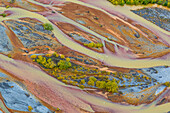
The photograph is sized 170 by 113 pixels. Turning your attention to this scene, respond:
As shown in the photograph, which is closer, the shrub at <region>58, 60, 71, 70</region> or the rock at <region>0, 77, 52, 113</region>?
the rock at <region>0, 77, 52, 113</region>

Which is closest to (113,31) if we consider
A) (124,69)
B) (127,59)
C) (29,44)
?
(127,59)

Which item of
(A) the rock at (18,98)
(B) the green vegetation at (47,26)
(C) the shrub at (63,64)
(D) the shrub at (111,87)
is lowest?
(A) the rock at (18,98)

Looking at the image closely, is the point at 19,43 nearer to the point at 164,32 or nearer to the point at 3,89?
the point at 3,89

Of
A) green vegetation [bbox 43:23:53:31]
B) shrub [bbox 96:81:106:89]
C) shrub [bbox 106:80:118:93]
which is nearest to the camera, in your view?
shrub [bbox 106:80:118:93]

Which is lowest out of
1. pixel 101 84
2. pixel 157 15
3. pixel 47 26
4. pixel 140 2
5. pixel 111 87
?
pixel 111 87

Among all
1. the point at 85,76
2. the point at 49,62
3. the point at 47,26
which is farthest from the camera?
the point at 47,26

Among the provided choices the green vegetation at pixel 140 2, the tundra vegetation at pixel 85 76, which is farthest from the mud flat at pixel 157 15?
the tundra vegetation at pixel 85 76

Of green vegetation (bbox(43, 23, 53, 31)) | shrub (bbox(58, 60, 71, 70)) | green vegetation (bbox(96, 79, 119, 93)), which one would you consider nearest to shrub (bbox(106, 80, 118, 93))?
green vegetation (bbox(96, 79, 119, 93))

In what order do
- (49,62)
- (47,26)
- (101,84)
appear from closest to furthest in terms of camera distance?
(101,84), (49,62), (47,26)

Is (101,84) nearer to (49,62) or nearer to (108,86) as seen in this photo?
(108,86)

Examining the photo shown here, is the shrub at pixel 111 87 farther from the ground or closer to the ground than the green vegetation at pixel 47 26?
closer to the ground

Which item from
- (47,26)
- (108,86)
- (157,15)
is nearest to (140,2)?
(157,15)

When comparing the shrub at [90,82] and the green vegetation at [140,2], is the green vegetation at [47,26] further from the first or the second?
the green vegetation at [140,2]

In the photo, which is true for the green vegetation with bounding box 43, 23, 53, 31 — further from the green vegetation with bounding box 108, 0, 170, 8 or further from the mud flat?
the mud flat
